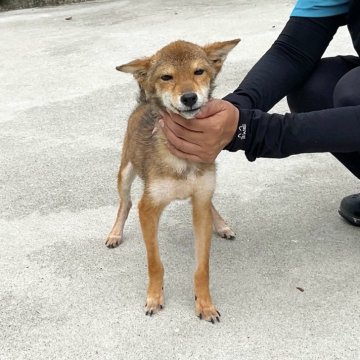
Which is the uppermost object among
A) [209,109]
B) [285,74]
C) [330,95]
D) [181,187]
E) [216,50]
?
[216,50]

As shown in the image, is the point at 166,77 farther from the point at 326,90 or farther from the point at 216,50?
the point at 326,90

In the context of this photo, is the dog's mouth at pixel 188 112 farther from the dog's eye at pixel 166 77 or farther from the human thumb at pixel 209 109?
the dog's eye at pixel 166 77

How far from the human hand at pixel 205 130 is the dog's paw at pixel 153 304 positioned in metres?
0.61

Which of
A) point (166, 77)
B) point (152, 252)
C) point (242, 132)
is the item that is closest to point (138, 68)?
point (166, 77)

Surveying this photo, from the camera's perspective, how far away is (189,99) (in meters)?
2.03

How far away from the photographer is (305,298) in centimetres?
239

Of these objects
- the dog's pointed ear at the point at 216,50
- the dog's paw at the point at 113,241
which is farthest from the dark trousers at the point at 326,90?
the dog's paw at the point at 113,241

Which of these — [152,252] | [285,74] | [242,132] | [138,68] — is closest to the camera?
[242,132]

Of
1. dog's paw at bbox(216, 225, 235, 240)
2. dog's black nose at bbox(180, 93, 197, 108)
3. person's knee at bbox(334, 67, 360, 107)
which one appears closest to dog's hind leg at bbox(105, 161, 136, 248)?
dog's paw at bbox(216, 225, 235, 240)

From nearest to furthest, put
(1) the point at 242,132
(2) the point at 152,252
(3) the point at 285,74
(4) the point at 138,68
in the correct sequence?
(1) the point at 242,132 → (4) the point at 138,68 → (2) the point at 152,252 → (3) the point at 285,74

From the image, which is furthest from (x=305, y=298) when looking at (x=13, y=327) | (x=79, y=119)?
(x=79, y=119)

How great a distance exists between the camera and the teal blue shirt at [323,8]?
9.07 ft

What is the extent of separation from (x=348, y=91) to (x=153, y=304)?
124cm

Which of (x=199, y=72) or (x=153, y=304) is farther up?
(x=199, y=72)
